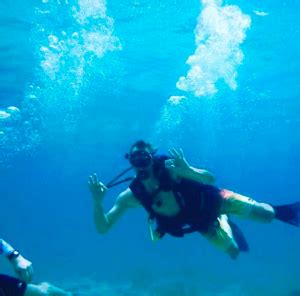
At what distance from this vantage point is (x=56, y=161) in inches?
2238

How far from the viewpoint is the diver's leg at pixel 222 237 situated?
22.9 ft

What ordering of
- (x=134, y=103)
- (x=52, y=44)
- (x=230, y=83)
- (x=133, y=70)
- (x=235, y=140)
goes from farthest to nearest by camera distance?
(x=235, y=140), (x=134, y=103), (x=230, y=83), (x=133, y=70), (x=52, y=44)

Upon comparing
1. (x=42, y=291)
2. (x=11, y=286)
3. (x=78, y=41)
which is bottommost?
(x=11, y=286)

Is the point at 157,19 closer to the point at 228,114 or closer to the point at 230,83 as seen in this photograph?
the point at 230,83

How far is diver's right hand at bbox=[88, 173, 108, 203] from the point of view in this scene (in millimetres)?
6535

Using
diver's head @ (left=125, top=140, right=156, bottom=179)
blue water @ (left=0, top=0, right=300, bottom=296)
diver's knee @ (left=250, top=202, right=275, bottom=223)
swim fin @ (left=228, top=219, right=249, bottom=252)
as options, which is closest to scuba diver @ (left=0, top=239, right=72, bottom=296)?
diver's head @ (left=125, top=140, right=156, bottom=179)

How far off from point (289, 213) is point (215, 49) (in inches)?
668

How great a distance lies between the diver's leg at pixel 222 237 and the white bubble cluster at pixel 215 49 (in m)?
12.5

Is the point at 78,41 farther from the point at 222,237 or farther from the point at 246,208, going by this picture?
the point at 246,208

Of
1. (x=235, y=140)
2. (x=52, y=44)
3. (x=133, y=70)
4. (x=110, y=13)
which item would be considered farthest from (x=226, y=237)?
(x=235, y=140)

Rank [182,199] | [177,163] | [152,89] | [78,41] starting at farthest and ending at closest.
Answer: [152,89]
[78,41]
[177,163]
[182,199]

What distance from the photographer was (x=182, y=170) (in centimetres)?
654

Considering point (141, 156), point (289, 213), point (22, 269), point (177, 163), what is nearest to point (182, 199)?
point (177, 163)

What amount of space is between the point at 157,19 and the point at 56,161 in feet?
137
